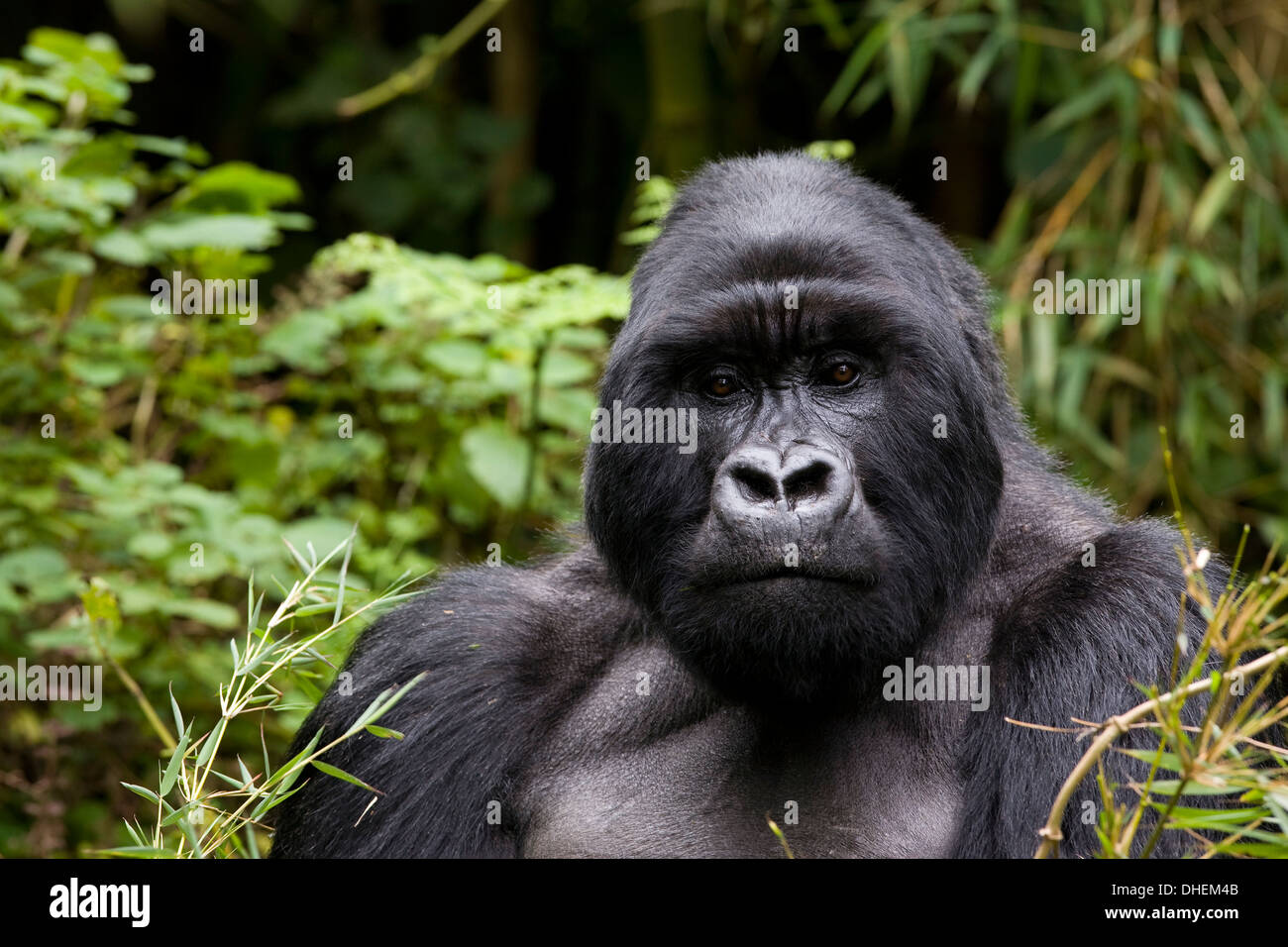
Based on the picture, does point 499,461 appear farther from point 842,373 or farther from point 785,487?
point 785,487

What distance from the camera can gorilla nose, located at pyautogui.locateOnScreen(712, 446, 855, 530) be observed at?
3113 mm

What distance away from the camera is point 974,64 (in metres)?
6.86

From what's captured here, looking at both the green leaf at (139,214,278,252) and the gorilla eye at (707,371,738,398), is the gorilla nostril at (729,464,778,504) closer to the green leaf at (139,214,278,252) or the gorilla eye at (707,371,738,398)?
the gorilla eye at (707,371,738,398)

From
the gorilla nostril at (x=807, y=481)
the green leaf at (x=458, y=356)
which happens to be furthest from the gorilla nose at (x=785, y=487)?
the green leaf at (x=458, y=356)

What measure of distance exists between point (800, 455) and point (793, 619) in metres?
0.35

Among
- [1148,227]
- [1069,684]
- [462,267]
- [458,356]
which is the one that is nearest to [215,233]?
[462,267]

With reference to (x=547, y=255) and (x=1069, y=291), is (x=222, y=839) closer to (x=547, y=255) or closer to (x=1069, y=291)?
(x=1069, y=291)

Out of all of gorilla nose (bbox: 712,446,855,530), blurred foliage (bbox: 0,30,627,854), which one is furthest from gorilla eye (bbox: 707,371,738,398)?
blurred foliage (bbox: 0,30,627,854)

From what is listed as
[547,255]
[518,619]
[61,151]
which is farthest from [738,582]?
→ [547,255]

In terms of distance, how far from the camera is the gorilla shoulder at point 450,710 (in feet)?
11.8

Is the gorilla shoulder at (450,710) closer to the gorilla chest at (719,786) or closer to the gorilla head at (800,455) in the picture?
the gorilla chest at (719,786)

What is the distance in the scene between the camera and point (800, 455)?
10.4ft

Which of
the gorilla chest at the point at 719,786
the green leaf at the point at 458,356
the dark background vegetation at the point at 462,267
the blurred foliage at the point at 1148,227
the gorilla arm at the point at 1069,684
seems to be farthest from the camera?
the blurred foliage at the point at 1148,227

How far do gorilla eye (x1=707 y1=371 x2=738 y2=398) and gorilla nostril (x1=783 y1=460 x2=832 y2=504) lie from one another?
407 millimetres
